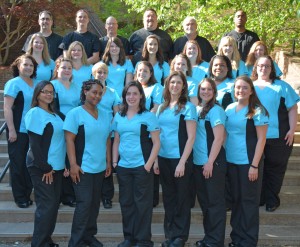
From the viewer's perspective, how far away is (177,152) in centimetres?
589

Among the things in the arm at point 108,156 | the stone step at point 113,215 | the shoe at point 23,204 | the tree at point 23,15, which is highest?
the tree at point 23,15

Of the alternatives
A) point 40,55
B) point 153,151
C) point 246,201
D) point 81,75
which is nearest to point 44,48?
point 40,55

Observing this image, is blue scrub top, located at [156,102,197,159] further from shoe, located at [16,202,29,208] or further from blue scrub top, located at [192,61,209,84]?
shoe, located at [16,202,29,208]

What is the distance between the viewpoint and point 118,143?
236 inches

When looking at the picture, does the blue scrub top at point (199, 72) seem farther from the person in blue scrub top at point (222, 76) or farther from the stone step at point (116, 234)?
the stone step at point (116, 234)

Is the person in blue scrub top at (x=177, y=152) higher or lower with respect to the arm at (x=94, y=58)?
lower

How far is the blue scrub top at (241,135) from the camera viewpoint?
585 centimetres

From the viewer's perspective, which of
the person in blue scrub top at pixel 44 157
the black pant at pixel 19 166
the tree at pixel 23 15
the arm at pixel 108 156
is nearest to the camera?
the person in blue scrub top at pixel 44 157

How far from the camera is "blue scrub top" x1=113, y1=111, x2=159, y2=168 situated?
5793 millimetres

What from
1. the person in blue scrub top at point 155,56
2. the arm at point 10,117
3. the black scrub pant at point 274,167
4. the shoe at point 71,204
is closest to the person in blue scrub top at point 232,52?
the person in blue scrub top at point 155,56

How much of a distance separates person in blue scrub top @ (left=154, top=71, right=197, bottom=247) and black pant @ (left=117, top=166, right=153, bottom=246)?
23cm

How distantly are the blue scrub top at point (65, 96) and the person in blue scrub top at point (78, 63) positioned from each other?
43 cm

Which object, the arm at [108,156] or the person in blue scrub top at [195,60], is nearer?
the arm at [108,156]

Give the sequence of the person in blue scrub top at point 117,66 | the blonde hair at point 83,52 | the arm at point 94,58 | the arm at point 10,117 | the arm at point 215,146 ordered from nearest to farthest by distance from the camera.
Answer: the arm at point 215,146, the arm at point 10,117, the blonde hair at point 83,52, the person in blue scrub top at point 117,66, the arm at point 94,58
